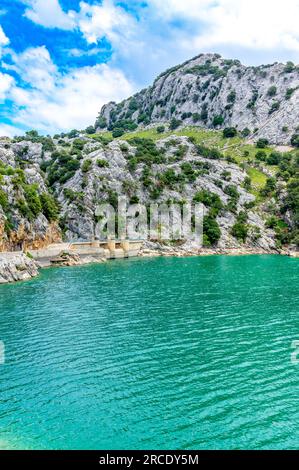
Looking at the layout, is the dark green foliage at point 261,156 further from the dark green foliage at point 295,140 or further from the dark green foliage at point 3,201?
the dark green foliage at point 3,201

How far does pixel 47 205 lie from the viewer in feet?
364

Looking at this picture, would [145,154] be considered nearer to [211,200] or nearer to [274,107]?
[211,200]

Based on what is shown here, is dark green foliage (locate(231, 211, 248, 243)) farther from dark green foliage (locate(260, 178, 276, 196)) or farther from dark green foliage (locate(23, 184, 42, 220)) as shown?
dark green foliage (locate(23, 184, 42, 220))

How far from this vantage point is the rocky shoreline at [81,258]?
7012cm

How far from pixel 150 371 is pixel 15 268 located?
2054 inches

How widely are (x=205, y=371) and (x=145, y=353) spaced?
18.2 ft

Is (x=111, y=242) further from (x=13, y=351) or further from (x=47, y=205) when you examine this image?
(x=13, y=351)

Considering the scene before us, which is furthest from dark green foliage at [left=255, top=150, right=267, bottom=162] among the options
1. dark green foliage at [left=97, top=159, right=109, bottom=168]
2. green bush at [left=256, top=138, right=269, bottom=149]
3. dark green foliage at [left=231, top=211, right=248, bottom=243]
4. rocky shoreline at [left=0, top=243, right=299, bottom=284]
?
dark green foliage at [left=97, top=159, right=109, bottom=168]

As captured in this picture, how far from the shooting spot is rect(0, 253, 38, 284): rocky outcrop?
68694 mm

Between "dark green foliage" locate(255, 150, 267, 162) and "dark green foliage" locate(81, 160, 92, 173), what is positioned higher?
"dark green foliage" locate(255, 150, 267, 162)

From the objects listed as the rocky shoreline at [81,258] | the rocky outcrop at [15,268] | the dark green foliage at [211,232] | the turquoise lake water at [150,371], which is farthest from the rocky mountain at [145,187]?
the turquoise lake water at [150,371]

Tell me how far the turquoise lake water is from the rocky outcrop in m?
18.3

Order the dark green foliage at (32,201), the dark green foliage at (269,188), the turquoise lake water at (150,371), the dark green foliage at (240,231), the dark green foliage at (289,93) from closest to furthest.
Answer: the turquoise lake water at (150,371)
the dark green foliage at (32,201)
the dark green foliage at (240,231)
the dark green foliage at (269,188)
the dark green foliage at (289,93)

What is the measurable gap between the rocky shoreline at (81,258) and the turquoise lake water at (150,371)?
772 inches
